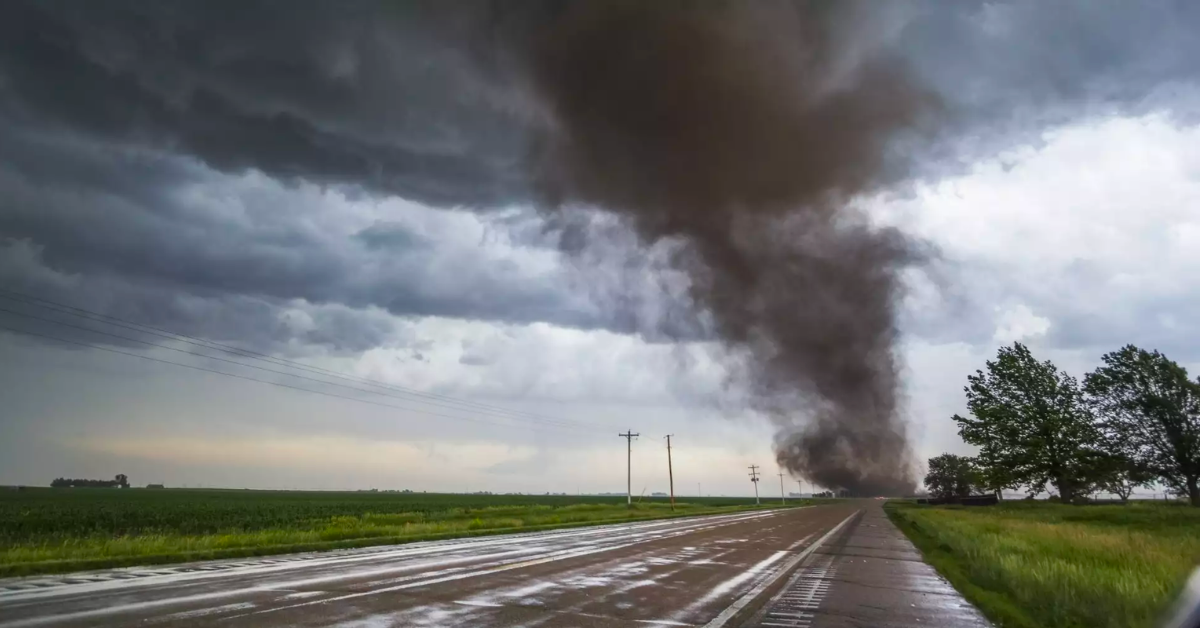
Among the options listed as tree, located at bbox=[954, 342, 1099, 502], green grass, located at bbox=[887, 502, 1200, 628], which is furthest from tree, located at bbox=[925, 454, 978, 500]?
green grass, located at bbox=[887, 502, 1200, 628]

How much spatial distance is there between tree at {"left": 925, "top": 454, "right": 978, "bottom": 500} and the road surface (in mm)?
142339

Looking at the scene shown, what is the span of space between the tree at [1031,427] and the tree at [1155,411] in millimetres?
2185

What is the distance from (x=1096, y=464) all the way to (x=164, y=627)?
A: 70992 mm

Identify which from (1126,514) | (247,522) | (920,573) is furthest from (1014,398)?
(247,522)

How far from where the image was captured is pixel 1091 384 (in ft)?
200

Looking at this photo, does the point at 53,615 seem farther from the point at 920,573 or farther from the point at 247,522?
the point at 247,522

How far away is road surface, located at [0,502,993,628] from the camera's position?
916 centimetres

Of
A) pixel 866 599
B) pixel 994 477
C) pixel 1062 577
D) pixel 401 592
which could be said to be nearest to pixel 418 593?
pixel 401 592

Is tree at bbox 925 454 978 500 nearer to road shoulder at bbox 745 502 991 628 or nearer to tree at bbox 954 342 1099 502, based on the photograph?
tree at bbox 954 342 1099 502

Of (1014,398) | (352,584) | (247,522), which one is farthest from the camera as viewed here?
(1014,398)

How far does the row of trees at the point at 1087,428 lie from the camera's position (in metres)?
54.9

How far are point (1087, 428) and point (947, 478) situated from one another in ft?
329

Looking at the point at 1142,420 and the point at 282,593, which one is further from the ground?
the point at 1142,420

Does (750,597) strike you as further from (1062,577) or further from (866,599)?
(1062,577)
